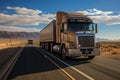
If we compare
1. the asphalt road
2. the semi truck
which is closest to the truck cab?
the semi truck

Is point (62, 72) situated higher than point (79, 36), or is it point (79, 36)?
point (79, 36)

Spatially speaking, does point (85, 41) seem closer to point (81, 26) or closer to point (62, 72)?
point (81, 26)

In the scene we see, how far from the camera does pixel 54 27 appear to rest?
27.0 m

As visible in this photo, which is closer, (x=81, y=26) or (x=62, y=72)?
(x=62, y=72)

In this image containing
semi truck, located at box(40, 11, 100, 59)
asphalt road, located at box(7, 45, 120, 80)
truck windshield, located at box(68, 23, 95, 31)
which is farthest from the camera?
truck windshield, located at box(68, 23, 95, 31)

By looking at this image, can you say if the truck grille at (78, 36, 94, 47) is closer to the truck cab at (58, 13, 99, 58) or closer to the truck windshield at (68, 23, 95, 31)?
the truck cab at (58, 13, 99, 58)

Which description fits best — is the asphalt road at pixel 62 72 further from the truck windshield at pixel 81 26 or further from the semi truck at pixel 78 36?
the truck windshield at pixel 81 26

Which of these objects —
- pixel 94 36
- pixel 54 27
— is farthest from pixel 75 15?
pixel 54 27

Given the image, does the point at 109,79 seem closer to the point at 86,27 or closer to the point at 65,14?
the point at 86,27

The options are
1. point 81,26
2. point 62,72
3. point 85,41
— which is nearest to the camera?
point 62,72

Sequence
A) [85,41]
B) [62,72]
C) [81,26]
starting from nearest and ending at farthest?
[62,72] → [85,41] → [81,26]

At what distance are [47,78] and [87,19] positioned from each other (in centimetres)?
1062

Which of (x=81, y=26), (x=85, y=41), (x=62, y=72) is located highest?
(x=81, y=26)

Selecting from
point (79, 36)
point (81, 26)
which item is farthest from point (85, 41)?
point (81, 26)
